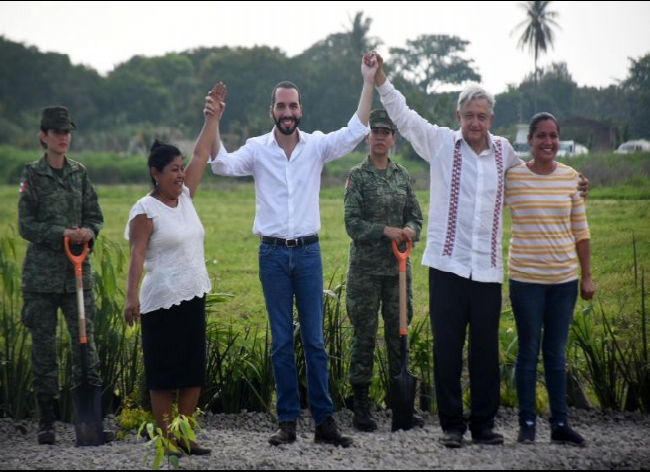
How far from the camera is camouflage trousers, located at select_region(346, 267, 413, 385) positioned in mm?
5145

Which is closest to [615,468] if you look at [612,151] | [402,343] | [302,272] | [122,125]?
[402,343]

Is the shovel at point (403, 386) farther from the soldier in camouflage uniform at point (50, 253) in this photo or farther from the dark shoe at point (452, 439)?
the soldier in camouflage uniform at point (50, 253)

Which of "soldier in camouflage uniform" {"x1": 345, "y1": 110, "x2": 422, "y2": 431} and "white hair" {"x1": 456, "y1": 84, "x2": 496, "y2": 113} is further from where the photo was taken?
"soldier in camouflage uniform" {"x1": 345, "y1": 110, "x2": 422, "y2": 431}

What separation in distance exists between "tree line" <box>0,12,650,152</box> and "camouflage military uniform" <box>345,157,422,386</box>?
1.61 m

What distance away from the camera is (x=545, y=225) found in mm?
4488

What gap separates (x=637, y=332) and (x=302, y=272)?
2.50 m

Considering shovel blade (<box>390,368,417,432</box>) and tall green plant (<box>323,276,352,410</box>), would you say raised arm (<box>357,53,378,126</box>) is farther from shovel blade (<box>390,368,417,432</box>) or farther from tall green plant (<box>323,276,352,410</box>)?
shovel blade (<box>390,368,417,432</box>)

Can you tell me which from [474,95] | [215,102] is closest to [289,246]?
[215,102]

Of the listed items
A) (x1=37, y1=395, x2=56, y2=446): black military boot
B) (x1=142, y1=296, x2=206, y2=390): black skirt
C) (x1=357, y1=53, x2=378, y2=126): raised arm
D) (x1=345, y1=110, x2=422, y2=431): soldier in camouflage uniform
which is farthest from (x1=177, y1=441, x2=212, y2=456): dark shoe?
(x1=357, y1=53, x2=378, y2=126): raised arm

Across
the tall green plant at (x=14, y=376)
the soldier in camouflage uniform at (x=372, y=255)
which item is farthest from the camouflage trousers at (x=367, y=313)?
the tall green plant at (x=14, y=376)

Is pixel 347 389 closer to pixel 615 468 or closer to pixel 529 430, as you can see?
pixel 529 430

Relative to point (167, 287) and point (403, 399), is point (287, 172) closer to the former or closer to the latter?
point (167, 287)

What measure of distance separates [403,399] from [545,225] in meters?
1.21

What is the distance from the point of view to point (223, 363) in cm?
557
